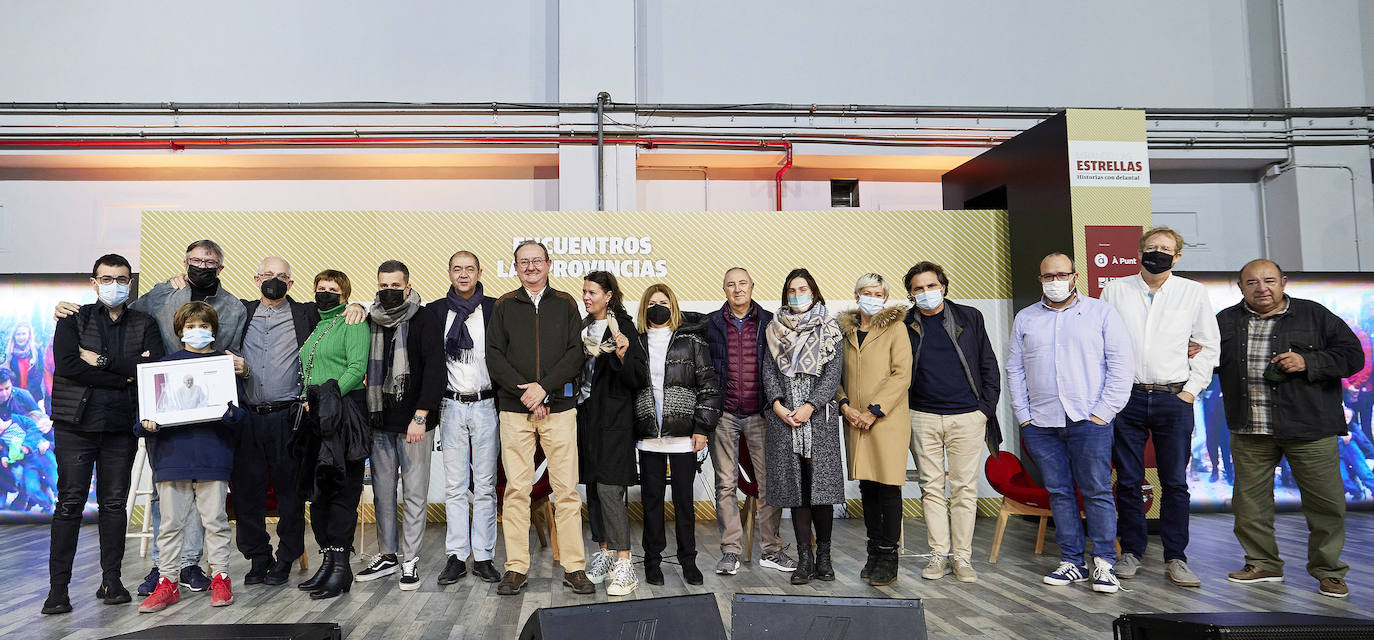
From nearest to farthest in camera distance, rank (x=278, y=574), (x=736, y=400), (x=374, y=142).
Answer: (x=278, y=574) < (x=736, y=400) < (x=374, y=142)

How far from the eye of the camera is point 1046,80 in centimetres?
805

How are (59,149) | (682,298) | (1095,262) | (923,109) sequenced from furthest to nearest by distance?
(923,109)
(59,149)
(682,298)
(1095,262)

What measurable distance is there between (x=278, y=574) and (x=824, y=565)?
2.71m

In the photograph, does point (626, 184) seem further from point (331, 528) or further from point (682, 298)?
point (331, 528)

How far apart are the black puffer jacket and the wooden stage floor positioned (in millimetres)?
748

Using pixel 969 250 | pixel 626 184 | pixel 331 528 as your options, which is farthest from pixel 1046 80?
pixel 331 528

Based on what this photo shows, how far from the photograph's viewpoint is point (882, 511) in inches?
156

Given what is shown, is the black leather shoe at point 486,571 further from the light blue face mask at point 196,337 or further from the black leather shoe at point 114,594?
the light blue face mask at point 196,337

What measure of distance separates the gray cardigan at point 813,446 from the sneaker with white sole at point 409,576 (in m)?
1.75

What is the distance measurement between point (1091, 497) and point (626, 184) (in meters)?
4.77

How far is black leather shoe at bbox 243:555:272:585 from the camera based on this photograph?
407 cm

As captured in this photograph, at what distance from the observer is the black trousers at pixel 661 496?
13.0ft

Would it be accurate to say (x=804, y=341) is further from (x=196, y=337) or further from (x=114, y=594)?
(x=114, y=594)

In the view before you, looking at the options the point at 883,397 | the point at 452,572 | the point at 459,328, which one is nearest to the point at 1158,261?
the point at 883,397
